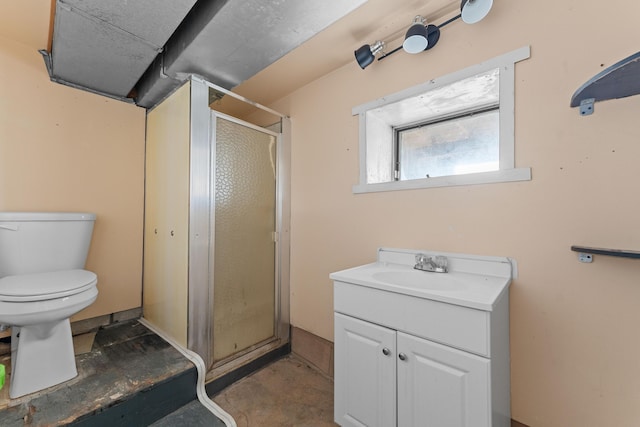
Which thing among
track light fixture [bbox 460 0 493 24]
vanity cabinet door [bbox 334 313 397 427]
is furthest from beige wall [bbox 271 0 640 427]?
vanity cabinet door [bbox 334 313 397 427]

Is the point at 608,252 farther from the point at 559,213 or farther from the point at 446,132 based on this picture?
the point at 446,132

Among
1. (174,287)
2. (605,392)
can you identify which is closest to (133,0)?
(174,287)

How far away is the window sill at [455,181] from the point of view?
3.82ft

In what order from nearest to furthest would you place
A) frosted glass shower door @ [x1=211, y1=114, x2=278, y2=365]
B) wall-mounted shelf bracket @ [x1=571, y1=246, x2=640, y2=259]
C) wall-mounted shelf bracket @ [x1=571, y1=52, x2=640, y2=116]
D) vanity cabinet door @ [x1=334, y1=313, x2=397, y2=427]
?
wall-mounted shelf bracket @ [x1=571, y1=52, x2=640, y2=116], wall-mounted shelf bracket @ [x1=571, y1=246, x2=640, y2=259], vanity cabinet door @ [x1=334, y1=313, x2=397, y2=427], frosted glass shower door @ [x1=211, y1=114, x2=278, y2=365]

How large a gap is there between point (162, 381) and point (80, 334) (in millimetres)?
959

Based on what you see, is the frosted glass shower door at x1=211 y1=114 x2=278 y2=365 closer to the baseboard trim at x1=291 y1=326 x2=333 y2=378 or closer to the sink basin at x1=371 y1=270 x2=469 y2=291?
the baseboard trim at x1=291 y1=326 x2=333 y2=378

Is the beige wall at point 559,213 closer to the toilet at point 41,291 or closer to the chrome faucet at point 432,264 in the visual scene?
the chrome faucet at point 432,264

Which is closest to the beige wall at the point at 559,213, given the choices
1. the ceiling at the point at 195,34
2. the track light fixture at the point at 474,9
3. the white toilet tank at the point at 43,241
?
the track light fixture at the point at 474,9

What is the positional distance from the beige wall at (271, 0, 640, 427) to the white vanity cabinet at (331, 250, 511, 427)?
13 centimetres

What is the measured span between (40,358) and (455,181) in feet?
7.37

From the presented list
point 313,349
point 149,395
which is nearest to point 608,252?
point 313,349

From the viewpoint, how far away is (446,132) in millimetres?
1617

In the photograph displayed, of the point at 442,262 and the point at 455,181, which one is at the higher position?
the point at 455,181

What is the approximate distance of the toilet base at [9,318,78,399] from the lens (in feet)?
4.08
